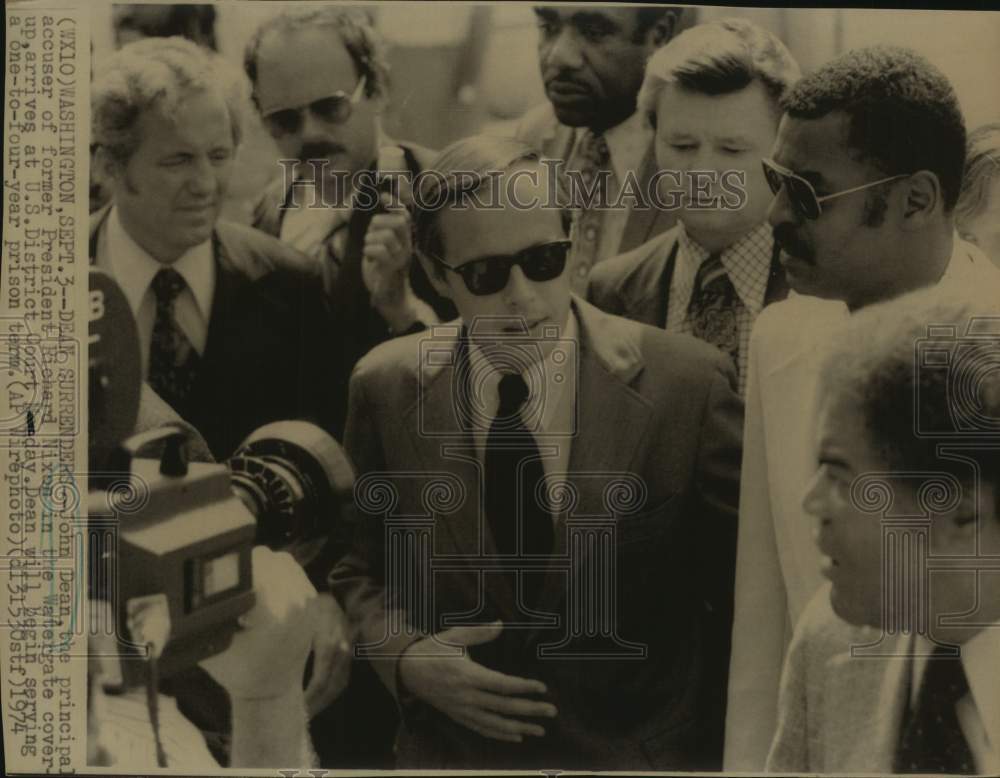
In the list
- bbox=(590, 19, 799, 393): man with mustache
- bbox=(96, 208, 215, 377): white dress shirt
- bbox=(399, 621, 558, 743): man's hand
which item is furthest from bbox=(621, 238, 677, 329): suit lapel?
bbox=(96, 208, 215, 377): white dress shirt

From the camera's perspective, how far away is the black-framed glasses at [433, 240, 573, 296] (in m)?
2.63

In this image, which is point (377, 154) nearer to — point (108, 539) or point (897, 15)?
point (108, 539)

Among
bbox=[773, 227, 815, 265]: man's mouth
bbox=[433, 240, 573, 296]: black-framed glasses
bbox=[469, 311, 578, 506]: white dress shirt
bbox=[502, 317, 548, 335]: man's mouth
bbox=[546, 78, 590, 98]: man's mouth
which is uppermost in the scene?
bbox=[546, 78, 590, 98]: man's mouth

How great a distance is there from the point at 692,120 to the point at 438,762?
62.7 inches

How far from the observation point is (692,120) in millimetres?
2656

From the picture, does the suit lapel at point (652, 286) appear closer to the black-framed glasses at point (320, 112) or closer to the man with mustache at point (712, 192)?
the man with mustache at point (712, 192)

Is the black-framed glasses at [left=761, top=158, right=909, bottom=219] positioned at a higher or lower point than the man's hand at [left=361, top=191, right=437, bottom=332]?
higher

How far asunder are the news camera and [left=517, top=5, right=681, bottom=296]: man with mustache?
0.78 meters

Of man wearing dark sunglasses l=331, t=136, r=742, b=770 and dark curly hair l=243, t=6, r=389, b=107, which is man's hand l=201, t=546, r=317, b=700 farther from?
dark curly hair l=243, t=6, r=389, b=107

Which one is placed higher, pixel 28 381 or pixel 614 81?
pixel 614 81

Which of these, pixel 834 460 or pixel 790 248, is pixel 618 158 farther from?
pixel 834 460

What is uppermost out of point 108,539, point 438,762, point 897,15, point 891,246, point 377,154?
point 897,15

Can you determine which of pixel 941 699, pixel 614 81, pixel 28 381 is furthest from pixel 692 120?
pixel 28 381

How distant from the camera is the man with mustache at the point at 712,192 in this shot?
104 inches
